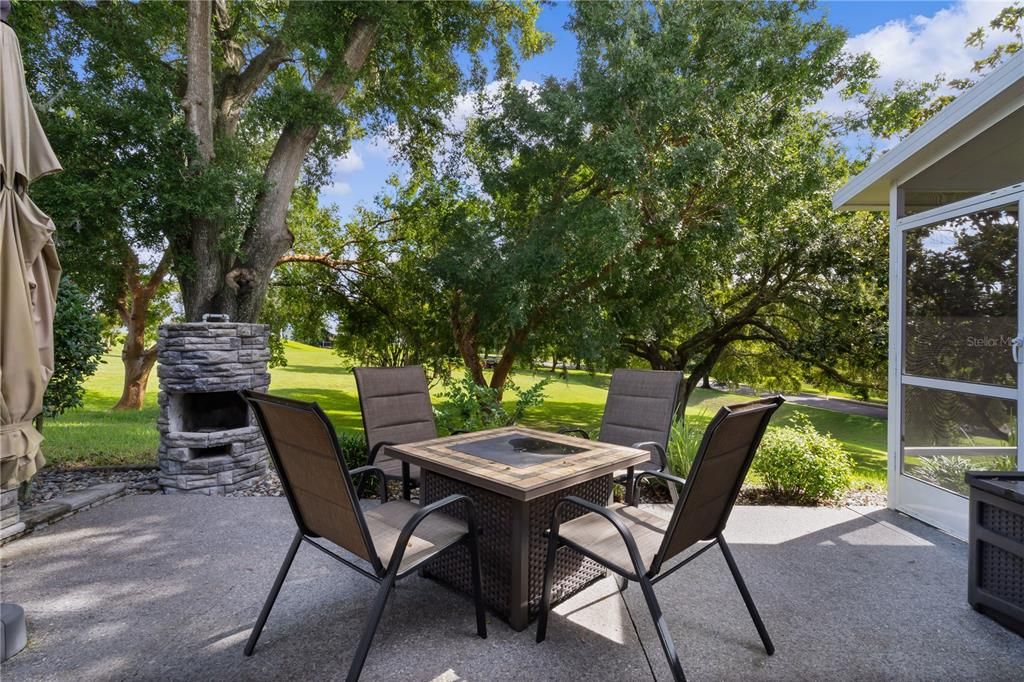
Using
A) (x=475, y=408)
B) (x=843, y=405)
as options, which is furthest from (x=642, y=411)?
(x=843, y=405)

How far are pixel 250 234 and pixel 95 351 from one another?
7.89ft

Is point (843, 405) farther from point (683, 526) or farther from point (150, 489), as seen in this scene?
point (150, 489)

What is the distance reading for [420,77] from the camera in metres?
8.12

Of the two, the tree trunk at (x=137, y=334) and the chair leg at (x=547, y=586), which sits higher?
the tree trunk at (x=137, y=334)

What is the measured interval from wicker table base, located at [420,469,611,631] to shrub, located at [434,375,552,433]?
205 cm

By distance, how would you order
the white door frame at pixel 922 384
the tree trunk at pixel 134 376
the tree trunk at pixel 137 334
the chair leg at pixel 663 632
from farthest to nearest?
the tree trunk at pixel 134 376 < the tree trunk at pixel 137 334 < the white door frame at pixel 922 384 < the chair leg at pixel 663 632

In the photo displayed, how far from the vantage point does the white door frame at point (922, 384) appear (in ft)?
10.8

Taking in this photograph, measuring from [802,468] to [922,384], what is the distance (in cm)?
113

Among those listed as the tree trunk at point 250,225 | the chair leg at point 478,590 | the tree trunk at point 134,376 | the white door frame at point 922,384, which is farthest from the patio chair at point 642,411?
the tree trunk at point 134,376

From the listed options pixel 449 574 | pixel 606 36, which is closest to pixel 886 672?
pixel 449 574

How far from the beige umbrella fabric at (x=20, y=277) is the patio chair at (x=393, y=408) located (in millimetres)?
1650

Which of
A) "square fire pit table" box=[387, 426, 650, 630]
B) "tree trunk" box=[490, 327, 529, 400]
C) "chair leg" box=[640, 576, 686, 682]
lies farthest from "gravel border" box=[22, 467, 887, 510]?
"tree trunk" box=[490, 327, 529, 400]

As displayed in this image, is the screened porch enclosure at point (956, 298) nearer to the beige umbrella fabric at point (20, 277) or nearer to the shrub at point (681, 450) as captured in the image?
the shrub at point (681, 450)

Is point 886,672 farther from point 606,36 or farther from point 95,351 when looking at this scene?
point 606,36
